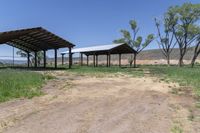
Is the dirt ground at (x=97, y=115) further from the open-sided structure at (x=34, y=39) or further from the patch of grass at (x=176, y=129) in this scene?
the open-sided structure at (x=34, y=39)

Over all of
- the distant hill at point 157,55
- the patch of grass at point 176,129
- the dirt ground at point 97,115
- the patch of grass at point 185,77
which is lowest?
the patch of grass at point 176,129

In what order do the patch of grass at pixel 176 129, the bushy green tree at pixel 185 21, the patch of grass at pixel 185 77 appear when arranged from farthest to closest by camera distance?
the bushy green tree at pixel 185 21
the patch of grass at pixel 185 77
the patch of grass at pixel 176 129

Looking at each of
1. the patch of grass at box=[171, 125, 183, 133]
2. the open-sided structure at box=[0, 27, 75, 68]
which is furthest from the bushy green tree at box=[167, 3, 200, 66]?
the patch of grass at box=[171, 125, 183, 133]

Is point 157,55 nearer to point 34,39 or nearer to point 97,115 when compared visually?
point 34,39

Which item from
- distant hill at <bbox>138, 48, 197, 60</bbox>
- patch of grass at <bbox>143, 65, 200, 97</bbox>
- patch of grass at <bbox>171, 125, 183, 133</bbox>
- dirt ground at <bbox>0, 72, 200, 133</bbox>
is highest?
distant hill at <bbox>138, 48, 197, 60</bbox>

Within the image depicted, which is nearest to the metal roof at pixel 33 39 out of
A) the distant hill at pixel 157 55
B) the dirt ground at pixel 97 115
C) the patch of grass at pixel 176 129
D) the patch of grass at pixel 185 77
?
the patch of grass at pixel 185 77

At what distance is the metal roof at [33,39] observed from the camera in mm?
21692

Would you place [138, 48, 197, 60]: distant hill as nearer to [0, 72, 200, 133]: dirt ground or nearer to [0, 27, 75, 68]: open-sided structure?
[0, 27, 75, 68]: open-sided structure

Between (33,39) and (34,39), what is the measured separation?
176mm

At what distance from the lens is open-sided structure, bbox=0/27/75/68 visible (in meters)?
21.7

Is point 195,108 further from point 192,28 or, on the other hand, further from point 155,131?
point 192,28

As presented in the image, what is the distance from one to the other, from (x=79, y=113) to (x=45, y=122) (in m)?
0.92

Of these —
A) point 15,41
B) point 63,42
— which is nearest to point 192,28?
point 63,42

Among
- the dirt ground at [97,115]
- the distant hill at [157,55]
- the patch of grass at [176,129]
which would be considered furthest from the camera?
the distant hill at [157,55]
